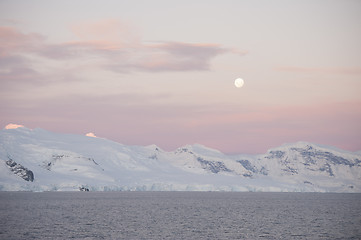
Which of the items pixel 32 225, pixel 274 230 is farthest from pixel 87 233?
pixel 274 230

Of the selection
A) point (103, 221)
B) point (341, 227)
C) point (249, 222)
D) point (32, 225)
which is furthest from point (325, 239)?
point (32, 225)

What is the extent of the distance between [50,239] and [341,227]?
186 ft

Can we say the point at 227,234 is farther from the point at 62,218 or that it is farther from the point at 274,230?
the point at 62,218

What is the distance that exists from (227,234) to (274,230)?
1204cm

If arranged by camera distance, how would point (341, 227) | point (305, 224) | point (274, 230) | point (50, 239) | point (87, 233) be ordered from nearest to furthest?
point (50, 239) < point (87, 233) < point (274, 230) < point (341, 227) < point (305, 224)

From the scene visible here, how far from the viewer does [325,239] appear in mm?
81812

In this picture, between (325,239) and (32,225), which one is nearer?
(325,239)

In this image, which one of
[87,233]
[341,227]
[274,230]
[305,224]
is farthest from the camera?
[305,224]

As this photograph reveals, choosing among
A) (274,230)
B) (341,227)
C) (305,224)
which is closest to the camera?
(274,230)

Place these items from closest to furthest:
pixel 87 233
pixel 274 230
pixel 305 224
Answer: pixel 87 233
pixel 274 230
pixel 305 224

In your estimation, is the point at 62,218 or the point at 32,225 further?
the point at 62,218

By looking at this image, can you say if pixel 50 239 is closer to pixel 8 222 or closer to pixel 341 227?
pixel 8 222

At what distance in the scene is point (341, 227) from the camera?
3962 inches

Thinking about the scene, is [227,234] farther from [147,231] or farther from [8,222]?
[8,222]
